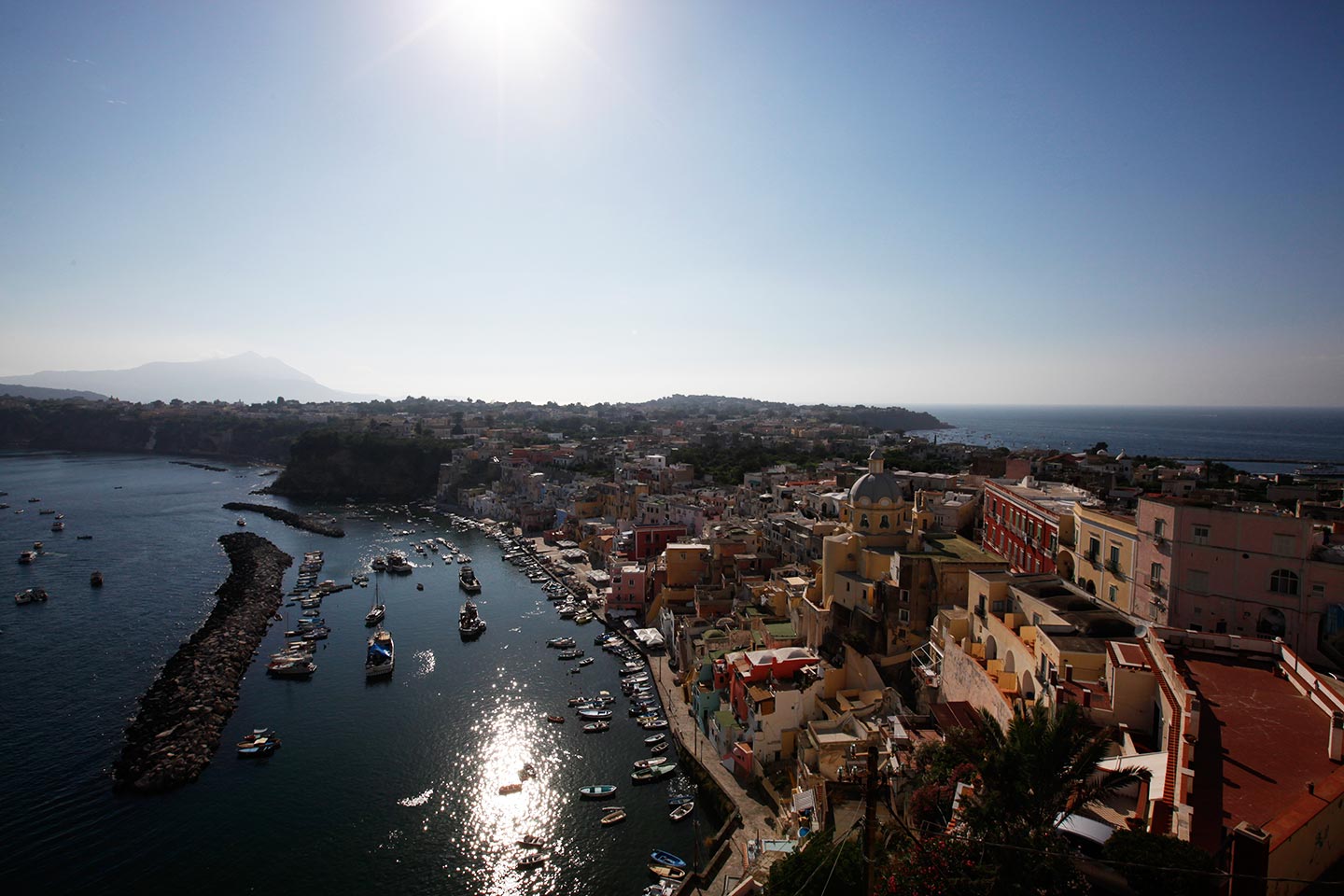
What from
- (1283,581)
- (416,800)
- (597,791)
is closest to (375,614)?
(416,800)

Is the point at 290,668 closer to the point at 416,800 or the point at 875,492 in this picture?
the point at 416,800

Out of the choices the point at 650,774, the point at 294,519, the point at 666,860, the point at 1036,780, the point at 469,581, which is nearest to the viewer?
the point at 1036,780

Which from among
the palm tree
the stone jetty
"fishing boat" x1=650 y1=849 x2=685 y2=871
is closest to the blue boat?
"fishing boat" x1=650 y1=849 x2=685 y2=871

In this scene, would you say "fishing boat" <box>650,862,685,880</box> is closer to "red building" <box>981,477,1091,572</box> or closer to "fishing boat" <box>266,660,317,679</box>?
"red building" <box>981,477,1091,572</box>

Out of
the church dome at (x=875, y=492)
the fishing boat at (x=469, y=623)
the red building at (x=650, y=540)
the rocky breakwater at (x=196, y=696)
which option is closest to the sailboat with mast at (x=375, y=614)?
the fishing boat at (x=469, y=623)

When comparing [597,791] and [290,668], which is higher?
[290,668]
